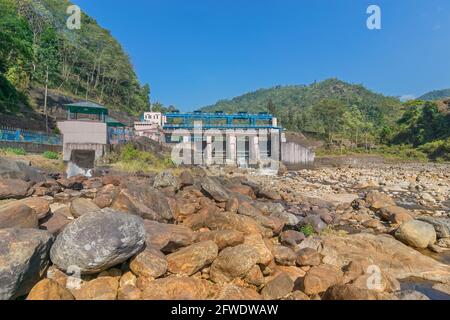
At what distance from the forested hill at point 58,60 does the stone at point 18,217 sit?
89.3ft

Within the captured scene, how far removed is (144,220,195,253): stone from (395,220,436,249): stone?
7338 millimetres

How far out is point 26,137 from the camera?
2012 centimetres

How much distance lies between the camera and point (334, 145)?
6544cm

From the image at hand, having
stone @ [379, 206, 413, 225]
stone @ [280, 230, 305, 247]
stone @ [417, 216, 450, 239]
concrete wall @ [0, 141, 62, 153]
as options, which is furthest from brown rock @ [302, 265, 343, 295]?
concrete wall @ [0, 141, 62, 153]

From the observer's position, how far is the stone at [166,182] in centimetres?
1041

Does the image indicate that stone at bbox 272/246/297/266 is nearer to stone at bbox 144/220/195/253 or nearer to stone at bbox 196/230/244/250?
stone at bbox 196/230/244/250

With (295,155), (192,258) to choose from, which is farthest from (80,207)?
(295,155)

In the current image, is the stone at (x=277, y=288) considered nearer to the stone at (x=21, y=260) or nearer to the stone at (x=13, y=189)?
the stone at (x=21, y=260)

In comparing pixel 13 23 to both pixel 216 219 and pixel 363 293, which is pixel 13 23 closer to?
pixel 216 219

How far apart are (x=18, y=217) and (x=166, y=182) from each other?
555cm

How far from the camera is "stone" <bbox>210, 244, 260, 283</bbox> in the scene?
5.27 metres

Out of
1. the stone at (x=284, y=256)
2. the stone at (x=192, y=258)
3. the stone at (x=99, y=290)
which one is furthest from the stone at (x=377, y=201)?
the stone at (x=99, y=290)

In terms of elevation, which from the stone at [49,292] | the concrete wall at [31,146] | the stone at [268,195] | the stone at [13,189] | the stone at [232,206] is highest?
the concrete wall at [31,146]

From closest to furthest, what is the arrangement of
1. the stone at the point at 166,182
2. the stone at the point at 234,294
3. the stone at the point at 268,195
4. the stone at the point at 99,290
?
the stone at the point at 99,290, the stone at the point at 234,294, the stone at the point at 166,182, the stone at the point at 268,195
